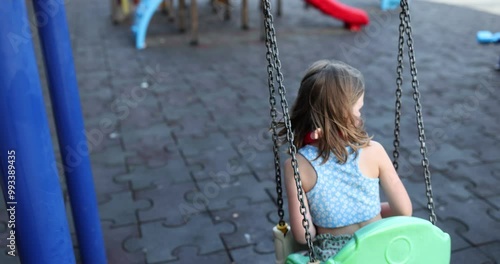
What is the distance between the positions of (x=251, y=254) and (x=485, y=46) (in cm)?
569

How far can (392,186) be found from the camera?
1731 millimetres

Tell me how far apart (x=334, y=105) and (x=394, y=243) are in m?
0.47

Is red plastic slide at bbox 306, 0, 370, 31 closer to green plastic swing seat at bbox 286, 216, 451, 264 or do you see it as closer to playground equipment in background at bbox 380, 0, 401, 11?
playground equipment in background at bbox 380, 0, 401, 11

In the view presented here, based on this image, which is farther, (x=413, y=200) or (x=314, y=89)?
(x=413, y=200)

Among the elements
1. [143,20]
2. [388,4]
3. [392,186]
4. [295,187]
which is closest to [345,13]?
[388,4]

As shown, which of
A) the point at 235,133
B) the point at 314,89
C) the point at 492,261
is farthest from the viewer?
the point at 235,133

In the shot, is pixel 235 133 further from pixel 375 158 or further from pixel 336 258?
pixel 336 258

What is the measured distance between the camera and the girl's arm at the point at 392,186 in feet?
5.58

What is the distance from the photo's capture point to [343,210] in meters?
1.70

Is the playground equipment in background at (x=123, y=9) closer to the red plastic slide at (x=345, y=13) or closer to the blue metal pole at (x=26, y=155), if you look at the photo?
the red plastic slide at (x=345, y=13)

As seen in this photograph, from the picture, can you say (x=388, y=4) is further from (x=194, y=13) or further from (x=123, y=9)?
(x=123, y=9)

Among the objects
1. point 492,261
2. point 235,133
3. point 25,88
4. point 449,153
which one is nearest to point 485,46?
point 449,153

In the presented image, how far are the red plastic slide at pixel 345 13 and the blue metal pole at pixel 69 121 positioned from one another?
6809 mm

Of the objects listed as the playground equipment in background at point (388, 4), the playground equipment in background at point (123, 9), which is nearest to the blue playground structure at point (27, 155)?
the playground equipment in background at point (123, 9)
